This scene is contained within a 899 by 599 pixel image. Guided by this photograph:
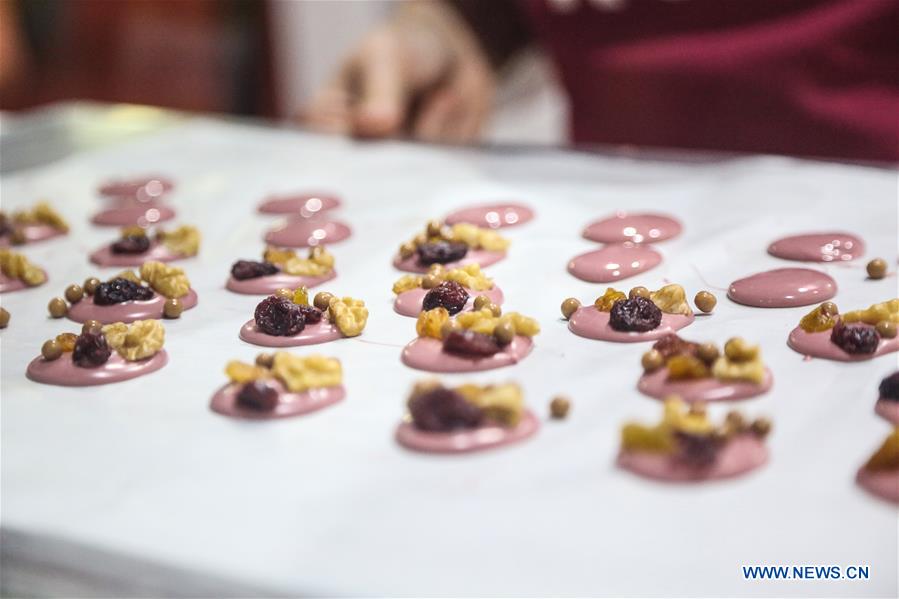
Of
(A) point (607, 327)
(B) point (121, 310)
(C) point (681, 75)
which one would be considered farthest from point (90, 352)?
(C) point (681, 75)

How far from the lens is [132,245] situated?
4.25ft

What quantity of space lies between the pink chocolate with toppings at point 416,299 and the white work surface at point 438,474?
2 cm

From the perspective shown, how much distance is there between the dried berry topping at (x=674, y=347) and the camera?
34.9 inches

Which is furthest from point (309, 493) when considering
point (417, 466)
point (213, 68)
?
point (213, 68)

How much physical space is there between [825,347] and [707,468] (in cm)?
27

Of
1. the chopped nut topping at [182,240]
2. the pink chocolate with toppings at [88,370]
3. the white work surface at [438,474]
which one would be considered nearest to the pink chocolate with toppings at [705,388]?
the white work surface at [438,474]

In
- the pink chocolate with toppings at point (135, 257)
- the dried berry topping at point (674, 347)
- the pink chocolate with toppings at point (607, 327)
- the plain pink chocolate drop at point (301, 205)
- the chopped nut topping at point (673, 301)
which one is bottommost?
the dried berry topping at point (674, 347)

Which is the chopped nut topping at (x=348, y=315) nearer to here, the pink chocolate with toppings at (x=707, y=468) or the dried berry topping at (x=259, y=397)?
the dried berry topping at (x=259, y=397)

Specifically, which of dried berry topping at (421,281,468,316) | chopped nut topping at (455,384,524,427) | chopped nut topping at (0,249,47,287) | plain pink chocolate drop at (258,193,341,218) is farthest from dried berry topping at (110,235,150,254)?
chopped nut topping at (455,384,524,427)

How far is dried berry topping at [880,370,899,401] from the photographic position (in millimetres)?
809

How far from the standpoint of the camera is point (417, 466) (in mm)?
759

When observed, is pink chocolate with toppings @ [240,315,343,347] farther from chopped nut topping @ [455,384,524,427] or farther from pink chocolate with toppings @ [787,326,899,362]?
pink chocolate with toppings @ [787,326,899,362]

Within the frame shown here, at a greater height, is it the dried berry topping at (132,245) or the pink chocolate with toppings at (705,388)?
the dried berry topping at (132,245)

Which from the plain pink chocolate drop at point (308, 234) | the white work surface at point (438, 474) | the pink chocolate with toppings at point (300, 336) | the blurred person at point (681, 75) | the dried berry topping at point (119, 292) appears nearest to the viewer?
the white work surface at point (438, 474)
